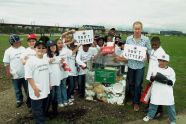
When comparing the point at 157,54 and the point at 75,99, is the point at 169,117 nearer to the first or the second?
the point at 157,54

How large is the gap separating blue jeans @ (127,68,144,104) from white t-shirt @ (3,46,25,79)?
9.09 feet

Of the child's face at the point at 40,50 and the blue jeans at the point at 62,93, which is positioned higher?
the child's face at the point at 40,50

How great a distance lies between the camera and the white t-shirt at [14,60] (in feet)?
28.0

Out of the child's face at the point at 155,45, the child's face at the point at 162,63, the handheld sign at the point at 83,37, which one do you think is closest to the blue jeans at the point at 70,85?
the handheld sign at the point at 83,37

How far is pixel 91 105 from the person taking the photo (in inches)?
348

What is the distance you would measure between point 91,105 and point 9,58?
2.43 m

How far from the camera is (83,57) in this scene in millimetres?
9039

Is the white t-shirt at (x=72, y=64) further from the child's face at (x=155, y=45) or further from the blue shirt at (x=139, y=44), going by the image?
the child's face at (x=155, y=45)

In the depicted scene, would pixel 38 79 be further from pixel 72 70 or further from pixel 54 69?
pixel 72 70

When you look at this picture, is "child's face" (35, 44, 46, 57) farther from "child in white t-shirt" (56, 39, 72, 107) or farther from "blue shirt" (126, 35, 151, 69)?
"blue shirt" (126, 35, 151, 69)

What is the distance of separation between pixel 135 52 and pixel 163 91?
1290mm

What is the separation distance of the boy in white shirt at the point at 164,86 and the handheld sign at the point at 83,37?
2.14 meters

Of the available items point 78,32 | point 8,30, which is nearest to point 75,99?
point 78,32

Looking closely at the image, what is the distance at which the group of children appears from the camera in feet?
22.1
